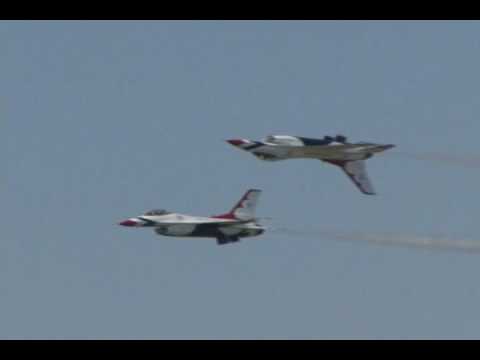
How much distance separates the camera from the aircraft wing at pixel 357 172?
124 meters

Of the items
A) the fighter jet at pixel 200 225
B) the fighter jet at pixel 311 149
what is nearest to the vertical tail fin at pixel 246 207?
the fighter jet at pixel 200 225

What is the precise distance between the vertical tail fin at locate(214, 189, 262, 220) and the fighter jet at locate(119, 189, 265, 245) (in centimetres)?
27

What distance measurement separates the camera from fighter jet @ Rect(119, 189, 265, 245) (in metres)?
127

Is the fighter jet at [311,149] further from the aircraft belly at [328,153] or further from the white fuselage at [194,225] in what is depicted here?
the white fuselage at [194,225]

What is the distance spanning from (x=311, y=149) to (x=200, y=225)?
14815mm

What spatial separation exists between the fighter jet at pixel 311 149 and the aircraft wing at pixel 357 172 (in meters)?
0.11

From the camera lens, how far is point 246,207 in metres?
132

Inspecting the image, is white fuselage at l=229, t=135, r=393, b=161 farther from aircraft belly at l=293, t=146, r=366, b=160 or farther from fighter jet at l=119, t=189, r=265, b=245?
fighter jet at l=119, t=189, r=265, b=245

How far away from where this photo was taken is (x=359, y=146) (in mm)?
122000

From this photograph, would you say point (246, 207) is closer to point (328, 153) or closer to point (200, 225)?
point (200, 225)

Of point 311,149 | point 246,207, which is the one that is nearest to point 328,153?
point 311,149
